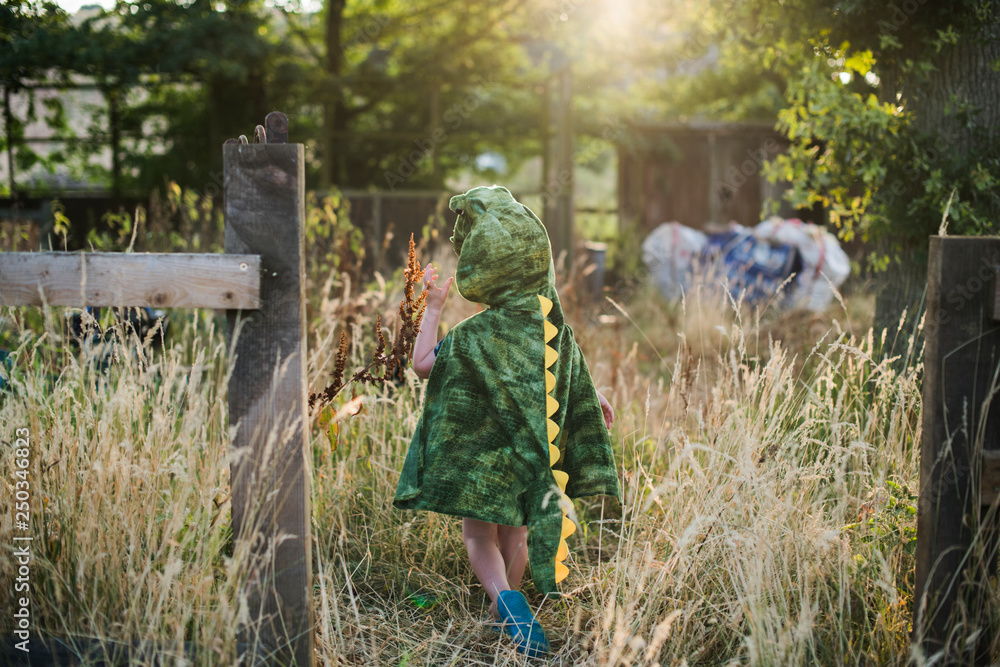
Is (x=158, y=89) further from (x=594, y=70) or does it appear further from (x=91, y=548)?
(x=91, y=548)

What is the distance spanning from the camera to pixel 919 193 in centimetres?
382

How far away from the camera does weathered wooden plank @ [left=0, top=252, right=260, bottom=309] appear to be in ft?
5.56

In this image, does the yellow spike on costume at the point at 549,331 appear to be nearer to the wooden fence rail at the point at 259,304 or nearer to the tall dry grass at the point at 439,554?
the tall dry grass at the point at 439,554

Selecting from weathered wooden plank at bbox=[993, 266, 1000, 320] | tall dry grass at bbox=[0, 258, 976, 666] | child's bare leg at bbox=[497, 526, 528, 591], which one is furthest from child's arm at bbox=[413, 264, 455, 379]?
weathered wooden plank at bbox=[993, 266, 1000, 320]

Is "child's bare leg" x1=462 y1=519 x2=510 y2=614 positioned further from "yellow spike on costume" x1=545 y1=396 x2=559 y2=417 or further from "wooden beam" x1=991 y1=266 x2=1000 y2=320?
"wooden beam" x1=991 y1=266 x2=1000 y2=320

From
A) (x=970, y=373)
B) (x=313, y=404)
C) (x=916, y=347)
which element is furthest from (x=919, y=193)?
(x=313, y=404)

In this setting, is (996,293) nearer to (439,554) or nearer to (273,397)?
(273,397)

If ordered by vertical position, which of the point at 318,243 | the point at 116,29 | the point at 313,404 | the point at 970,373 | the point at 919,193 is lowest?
the point at 313,404

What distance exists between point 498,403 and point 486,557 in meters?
0.49

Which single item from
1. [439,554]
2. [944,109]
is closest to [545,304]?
[439,554]

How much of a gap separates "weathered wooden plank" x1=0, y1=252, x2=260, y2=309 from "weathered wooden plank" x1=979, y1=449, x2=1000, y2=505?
1778 millimetres

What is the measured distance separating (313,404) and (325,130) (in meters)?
7.57

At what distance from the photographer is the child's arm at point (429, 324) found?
2.19 meters

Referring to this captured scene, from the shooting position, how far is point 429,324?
2.20m
